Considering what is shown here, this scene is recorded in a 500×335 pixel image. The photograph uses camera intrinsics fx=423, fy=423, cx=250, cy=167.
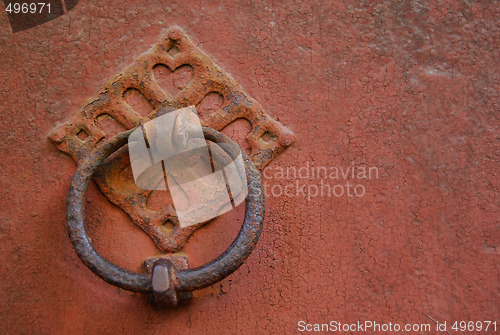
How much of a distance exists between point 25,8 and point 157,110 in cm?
29

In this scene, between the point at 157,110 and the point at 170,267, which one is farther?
the point at 157,110

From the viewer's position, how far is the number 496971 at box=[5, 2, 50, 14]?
2.32ft

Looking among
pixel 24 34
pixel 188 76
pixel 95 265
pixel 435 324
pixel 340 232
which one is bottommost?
pixel 435 324

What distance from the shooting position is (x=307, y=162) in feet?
2.30

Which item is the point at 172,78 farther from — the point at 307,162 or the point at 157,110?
the point at 307,162

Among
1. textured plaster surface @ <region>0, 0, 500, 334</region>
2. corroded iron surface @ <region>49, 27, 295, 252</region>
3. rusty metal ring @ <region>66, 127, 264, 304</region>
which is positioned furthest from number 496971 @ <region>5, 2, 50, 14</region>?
rusty metal ring @ <region>66, 127, 264, 304</region>

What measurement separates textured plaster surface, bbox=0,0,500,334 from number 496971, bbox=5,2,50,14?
2 cm

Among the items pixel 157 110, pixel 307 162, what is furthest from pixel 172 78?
pixel 307 162

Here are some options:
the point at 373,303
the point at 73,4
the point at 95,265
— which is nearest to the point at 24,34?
the point at 73,4

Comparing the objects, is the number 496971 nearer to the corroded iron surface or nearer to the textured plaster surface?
the textured plaster surface

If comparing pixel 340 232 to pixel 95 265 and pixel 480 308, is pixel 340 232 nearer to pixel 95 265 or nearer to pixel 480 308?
pixel 480 308

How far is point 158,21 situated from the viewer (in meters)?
0.71

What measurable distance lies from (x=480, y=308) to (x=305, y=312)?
28 centimetres

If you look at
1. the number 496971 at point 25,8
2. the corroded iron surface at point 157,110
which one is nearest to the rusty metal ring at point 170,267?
the corroded iron surface at point 157,110
